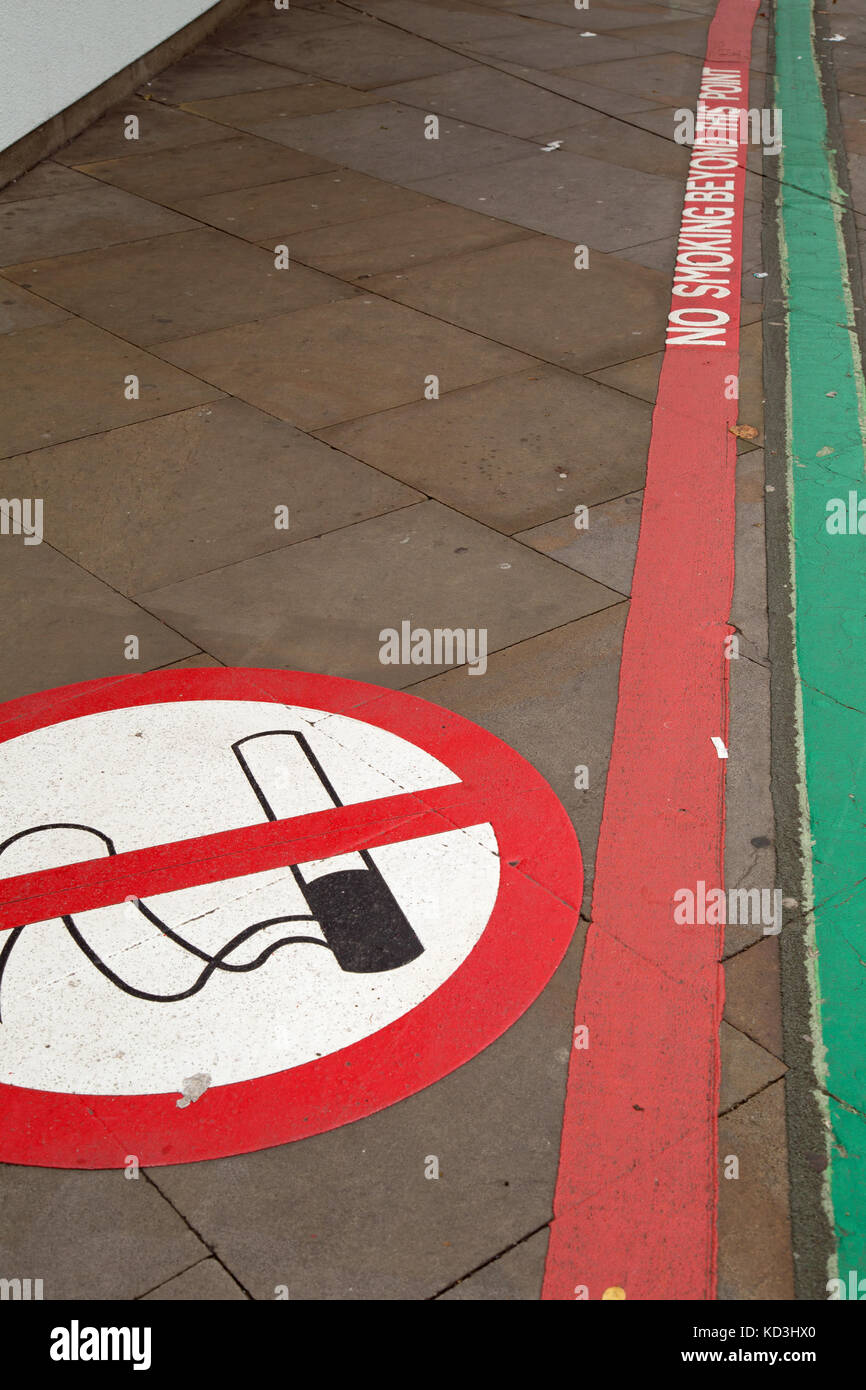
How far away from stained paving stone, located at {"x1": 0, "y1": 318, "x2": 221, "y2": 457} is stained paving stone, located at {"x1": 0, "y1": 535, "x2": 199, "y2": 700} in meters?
1.23

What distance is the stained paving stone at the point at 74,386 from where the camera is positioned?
659cm

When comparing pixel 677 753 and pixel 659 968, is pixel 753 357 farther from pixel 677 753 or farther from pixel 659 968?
pixel 659 968

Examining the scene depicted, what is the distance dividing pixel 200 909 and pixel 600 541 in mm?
2744

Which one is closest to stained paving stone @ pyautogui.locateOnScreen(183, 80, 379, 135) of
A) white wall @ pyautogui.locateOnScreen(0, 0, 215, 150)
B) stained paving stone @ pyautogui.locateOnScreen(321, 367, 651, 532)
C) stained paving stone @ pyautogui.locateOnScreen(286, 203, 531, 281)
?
white wall @ pyautogui.locateOnScreen(0, 0, 215, 150)

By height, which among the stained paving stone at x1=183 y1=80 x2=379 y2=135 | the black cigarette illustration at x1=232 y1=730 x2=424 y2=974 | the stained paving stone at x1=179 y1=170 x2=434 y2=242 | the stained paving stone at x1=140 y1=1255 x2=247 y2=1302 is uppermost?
the stained paving stone at x1=183 y1=80 x2=379 y2=135

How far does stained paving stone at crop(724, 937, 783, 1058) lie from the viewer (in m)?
3.44

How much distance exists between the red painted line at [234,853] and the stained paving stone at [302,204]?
19.6 feet

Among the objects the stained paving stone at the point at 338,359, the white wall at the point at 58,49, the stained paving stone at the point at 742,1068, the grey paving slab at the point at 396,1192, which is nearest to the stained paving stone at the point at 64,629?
the stained paving stone at the point at 338,359

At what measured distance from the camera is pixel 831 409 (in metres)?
6.88

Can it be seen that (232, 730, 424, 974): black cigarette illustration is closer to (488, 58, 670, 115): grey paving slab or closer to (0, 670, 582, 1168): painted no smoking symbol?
(0, 670, 582, 1168): painted no smoking symbol

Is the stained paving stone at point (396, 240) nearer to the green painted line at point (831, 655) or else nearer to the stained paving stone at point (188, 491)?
the green painted line at point (831, 655)

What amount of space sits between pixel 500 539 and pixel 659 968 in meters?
2.55

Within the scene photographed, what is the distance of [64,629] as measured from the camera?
5031mm

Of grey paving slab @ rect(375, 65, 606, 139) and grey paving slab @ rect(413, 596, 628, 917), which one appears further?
grey paving slab @ rect(375, 65, 606, 139)
